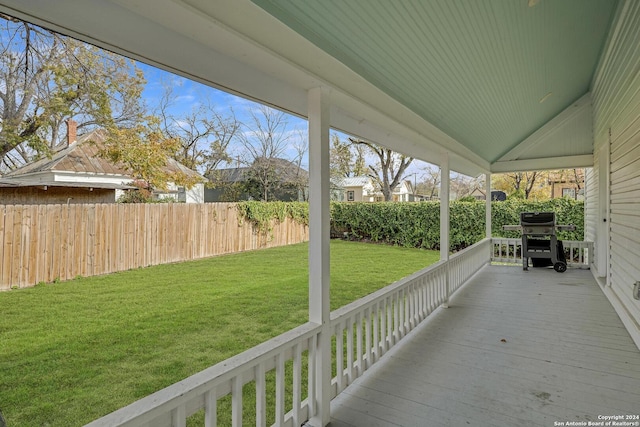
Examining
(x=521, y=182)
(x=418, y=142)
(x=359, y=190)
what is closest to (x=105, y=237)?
(x=418, y=142)

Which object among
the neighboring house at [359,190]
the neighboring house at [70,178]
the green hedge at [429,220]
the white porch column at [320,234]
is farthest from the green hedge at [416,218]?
the neighboring house at [359,190]

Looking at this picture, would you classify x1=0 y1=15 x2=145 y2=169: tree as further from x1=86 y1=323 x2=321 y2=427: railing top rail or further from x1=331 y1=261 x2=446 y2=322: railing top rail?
x1=331 y1=261 x2=446 y2=322: railing top rail

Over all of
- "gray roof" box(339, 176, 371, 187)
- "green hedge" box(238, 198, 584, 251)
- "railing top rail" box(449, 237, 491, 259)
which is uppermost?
"gray roof" box(339, 176, 371, 187)

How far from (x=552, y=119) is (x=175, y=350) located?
7899 mm

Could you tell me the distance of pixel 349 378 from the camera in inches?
98.4

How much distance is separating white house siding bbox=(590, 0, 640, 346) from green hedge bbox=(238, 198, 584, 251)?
509 centimetres

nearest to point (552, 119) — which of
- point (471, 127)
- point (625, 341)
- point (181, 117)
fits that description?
point (471, 127)

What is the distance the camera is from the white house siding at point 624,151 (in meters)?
2.94

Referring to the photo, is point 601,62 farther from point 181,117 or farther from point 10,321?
point 181,117

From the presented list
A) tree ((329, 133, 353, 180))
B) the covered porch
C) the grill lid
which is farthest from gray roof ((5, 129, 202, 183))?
tree ((329, 133, 353, 180))

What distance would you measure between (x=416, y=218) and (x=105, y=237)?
8984 millimetres

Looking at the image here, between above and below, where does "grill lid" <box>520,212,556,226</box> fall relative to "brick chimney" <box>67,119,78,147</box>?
below

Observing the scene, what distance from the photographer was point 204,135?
12977 mm

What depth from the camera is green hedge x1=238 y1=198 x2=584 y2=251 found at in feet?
30.0
